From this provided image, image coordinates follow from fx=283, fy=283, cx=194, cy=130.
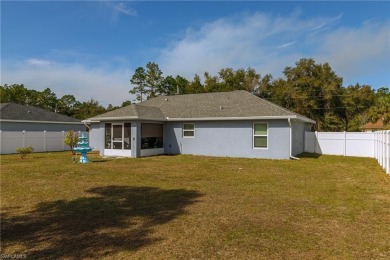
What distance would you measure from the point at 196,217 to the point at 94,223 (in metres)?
2.09

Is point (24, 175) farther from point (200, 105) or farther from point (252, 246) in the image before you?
point (200, 105)

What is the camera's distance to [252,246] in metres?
4.54

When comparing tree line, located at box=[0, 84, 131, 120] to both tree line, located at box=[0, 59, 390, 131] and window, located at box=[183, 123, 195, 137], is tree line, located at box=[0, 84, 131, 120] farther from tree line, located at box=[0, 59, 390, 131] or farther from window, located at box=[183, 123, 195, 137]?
window, located at box=[183, 123, 195, 137]

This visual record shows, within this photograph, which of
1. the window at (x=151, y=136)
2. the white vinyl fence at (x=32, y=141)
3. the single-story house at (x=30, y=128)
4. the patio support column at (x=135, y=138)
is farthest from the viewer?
the single-story house at (x=30, y=128)

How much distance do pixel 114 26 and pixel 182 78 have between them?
33093 millimetres

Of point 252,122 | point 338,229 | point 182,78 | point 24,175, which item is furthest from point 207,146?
point 182,78

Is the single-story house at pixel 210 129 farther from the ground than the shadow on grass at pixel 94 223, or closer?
farther from the ground

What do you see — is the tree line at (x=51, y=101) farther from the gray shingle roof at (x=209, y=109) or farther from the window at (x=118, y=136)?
the window at (x=118, y=136)

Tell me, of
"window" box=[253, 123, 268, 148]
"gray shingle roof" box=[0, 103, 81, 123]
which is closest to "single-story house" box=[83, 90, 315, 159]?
"window" box=[253, 123, 268, 148]

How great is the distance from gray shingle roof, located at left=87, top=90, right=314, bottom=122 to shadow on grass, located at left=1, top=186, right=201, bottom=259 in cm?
1114

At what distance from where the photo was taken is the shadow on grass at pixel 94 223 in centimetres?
447

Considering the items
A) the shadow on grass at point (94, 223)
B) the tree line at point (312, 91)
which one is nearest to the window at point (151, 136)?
the shadow on grass at point (94, 223)

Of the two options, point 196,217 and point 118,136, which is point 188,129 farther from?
point 196,217

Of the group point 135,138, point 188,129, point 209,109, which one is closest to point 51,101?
point 135,138
